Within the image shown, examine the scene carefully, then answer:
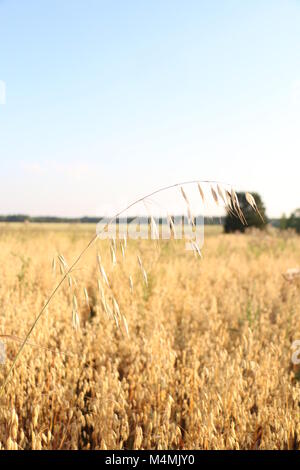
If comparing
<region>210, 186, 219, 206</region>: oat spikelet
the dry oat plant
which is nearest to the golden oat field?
the dry oat plant

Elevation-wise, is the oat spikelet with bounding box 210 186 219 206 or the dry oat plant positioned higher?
the oat spikelet with bounding box 210 186 219 206

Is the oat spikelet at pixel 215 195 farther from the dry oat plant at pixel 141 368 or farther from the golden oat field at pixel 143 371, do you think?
the golden oat field at pixel 143 371

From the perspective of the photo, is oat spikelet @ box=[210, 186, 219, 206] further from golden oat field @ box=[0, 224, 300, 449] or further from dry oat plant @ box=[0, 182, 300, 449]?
golden oat field @ box=[0, 224, 300, 449]

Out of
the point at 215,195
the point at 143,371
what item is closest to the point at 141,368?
the point at 143,371

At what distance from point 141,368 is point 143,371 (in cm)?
2

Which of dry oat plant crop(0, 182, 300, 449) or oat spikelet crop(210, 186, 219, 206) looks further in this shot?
dry oat plant crop(0, 182, 300, 449)

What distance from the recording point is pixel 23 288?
3.71 meters

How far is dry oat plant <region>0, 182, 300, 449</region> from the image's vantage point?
1647 mm

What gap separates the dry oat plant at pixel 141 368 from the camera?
1647mm

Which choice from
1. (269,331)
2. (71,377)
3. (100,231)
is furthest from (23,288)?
(100,231)

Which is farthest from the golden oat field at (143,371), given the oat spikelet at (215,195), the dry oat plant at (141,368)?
the oat spikelet at (215,195)

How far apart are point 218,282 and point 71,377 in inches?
114

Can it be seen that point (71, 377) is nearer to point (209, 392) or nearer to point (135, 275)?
point (209, 392)

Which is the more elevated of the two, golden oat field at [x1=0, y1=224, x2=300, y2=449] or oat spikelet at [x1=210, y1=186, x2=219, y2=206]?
oat spikelet at [x1=210, y1=186, x2=219, y2=206]
